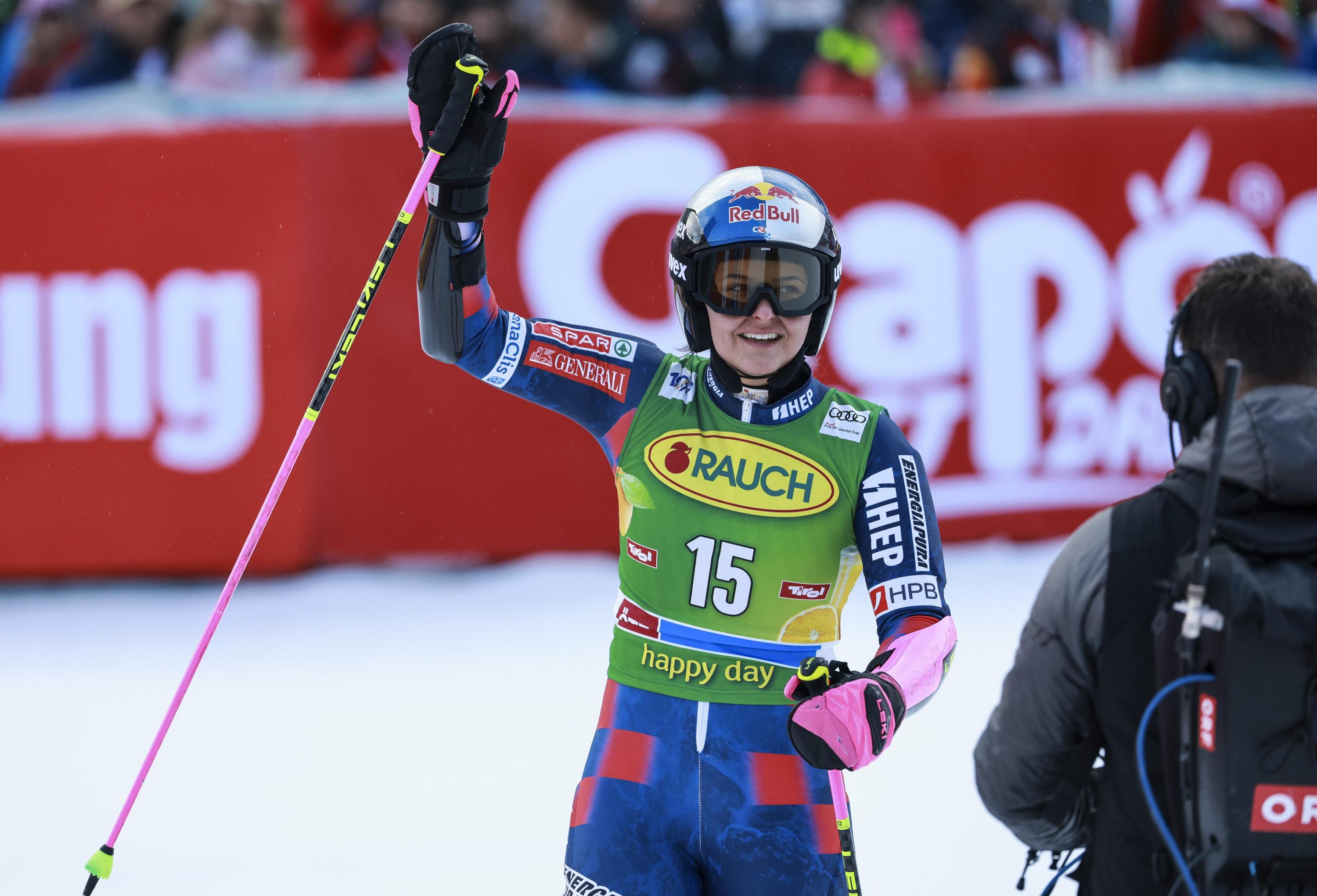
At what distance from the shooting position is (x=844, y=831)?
118 inches

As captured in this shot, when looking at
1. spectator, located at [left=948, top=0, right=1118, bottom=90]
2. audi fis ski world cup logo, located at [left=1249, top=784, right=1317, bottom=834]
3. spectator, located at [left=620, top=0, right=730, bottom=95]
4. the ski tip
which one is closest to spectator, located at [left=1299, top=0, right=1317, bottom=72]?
spectator, located at [left=948, top=0, right=1118, bottom=90]

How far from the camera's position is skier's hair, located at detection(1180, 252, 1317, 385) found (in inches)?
90.9

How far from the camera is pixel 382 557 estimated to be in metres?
8.06

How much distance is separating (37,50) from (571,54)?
340 centimetres

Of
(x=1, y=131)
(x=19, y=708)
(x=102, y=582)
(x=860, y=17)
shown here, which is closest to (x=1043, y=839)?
(x=19, y=708)

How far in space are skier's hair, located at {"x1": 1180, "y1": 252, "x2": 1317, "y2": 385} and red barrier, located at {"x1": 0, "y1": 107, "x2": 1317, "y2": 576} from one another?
576 cm

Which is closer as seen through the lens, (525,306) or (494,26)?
(525,306)

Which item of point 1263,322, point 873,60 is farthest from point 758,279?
point 873,60

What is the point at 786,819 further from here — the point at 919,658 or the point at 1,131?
the point at 1,131

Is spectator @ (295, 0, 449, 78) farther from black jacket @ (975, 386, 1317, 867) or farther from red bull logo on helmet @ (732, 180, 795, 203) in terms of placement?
black jacket @ (975, 386, 1317, 867)

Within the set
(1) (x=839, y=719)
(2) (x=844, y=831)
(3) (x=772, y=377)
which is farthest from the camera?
(3) (x=772, y=377)

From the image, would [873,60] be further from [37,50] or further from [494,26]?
→ [37,50]

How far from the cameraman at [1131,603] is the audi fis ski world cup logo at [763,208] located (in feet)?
3.31

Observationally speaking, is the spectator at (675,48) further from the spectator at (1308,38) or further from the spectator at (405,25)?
the spectator at (1308,38)
